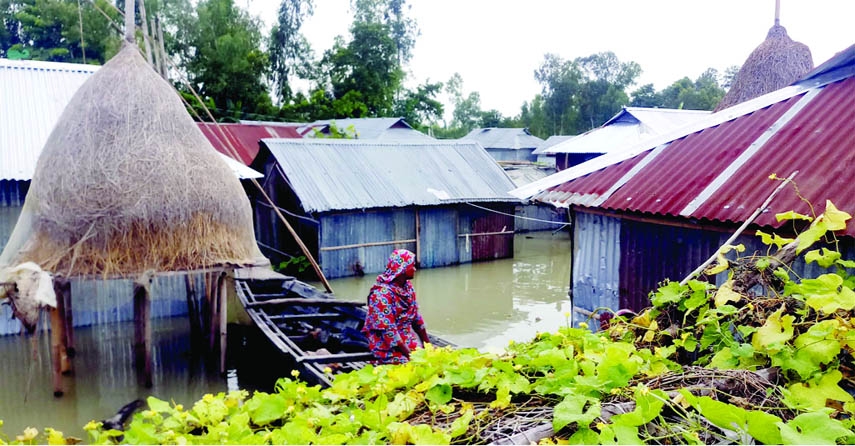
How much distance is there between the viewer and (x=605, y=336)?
3113 mm

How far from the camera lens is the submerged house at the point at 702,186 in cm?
493

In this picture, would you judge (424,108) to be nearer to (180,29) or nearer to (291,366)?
(180,29)

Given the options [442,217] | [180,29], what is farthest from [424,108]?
[442,217]

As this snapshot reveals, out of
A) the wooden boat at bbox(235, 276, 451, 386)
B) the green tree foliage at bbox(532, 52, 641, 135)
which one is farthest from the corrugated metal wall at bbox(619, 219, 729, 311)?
the green tree foliage at bbox(532, 52, 641, 135)

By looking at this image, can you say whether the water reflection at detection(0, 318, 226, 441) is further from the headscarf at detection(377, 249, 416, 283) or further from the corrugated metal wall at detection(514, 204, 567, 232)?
the corrugated metal wall at detection(514, 204, 567, 232)

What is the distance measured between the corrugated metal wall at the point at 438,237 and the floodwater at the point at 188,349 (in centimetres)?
45

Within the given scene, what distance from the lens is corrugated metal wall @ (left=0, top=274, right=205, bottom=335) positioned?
10.3 m

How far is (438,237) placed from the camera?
16.7 meters

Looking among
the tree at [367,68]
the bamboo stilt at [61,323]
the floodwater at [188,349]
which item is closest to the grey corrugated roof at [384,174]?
the floodwater at [188,349]

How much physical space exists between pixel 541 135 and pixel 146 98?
156ft

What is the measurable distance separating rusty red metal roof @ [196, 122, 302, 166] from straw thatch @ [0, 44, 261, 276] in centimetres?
1234

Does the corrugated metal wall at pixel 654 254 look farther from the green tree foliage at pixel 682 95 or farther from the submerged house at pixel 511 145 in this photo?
the green tree foliage at pixel 682 95

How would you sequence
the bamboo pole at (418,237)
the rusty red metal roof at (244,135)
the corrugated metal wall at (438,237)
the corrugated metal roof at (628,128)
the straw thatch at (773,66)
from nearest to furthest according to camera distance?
1. the straw thatch at (773,66)
2. the bamboo pole at (418,237)
3. the corrugated metal wall at (438,237)
4. the corrugated metal roof at (628,128)
5. the rusty red metal roof at (244,135)

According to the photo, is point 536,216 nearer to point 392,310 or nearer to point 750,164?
point 750,164
